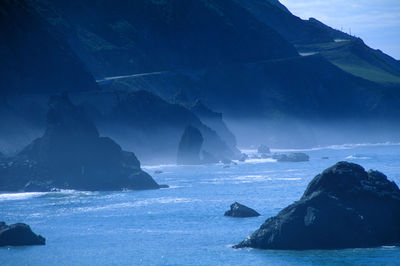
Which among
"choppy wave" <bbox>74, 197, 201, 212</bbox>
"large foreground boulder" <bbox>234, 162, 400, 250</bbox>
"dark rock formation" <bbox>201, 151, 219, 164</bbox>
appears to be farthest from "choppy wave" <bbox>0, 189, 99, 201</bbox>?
"dark rock formation" <bbox>201, 151, 219, 164</bbox>

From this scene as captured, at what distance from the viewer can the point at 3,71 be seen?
567 feet

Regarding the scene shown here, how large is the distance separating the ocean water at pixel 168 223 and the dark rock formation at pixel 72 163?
3.60 meters

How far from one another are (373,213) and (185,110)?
123 metres

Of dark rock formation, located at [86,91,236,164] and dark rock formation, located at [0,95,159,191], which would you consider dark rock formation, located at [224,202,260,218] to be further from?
dark rock formation, located at [86,91,236,164]

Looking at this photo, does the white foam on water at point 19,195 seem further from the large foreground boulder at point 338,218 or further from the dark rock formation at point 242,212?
the large foreground boulder at point 338,218

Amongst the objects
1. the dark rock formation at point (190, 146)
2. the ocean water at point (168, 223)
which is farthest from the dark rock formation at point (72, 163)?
the dark rock formation at point (190, 146)

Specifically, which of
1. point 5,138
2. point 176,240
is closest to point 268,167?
point 5,138

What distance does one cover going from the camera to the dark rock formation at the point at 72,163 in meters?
119

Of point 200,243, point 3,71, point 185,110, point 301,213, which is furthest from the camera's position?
point 185,110

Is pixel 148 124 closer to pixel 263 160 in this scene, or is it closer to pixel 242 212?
pixel 263 160

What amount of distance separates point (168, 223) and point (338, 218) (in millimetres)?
24416

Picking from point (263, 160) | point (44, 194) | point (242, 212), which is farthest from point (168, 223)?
point (263, 160)

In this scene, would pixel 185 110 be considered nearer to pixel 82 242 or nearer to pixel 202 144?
pixel 202 144

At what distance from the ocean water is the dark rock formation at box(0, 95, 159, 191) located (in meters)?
3.60
